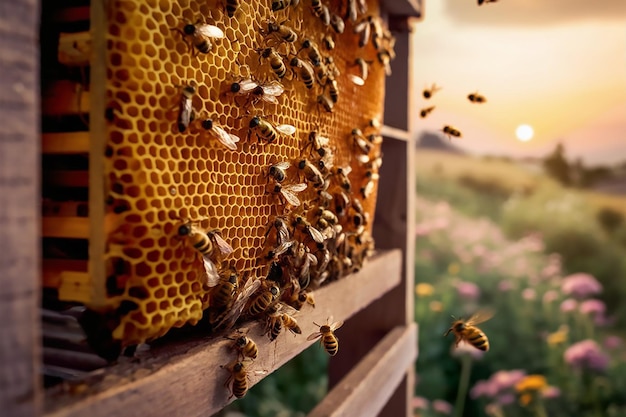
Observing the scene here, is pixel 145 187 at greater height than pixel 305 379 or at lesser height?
greater

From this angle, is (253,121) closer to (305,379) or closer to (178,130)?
(178,130)

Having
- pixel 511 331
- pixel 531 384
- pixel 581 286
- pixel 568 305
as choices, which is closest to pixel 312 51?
pixel 531 384

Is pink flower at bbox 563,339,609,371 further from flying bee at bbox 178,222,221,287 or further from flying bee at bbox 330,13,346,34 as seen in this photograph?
flying bee at bbox 178,222,221,287

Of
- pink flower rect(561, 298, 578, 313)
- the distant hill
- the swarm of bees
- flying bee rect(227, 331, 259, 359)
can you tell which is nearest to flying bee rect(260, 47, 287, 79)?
the swarm of bees

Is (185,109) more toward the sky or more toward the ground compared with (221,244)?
more toward the sky

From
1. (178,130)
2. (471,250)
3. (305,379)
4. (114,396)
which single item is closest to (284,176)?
(178,130)

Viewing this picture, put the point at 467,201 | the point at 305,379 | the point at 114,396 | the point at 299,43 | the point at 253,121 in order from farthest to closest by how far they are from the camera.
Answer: the point at 467,201 → the point at 305,379 → the point at 299,43 → the point at 253,121 → the point at 114,396

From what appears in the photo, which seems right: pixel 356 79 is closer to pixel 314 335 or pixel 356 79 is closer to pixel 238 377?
pixel 314 335
